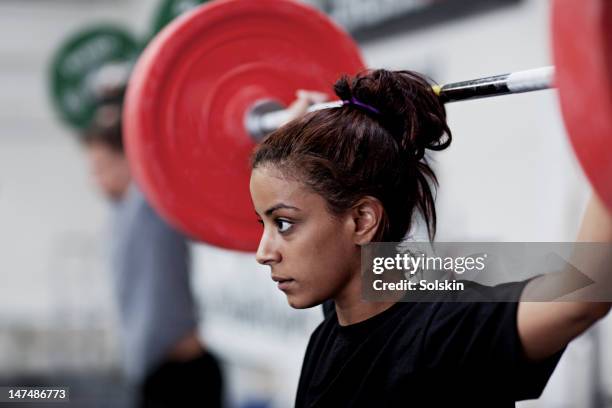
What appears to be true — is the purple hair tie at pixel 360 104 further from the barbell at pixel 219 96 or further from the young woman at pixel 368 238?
the barbell at pixel 219 96

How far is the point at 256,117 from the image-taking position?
3.82 feet

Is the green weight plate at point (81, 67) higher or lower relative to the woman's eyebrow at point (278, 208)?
higher

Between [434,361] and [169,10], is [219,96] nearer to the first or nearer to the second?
[434,361]

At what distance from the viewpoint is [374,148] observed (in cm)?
77

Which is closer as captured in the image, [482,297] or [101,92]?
[482,297]

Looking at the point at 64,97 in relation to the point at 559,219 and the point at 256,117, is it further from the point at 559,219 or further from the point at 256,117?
the point at 256,117

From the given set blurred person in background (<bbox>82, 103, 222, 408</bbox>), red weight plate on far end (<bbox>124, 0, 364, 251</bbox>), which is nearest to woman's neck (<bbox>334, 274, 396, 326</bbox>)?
red weight plate on far end (<bbox>124, 0, 364, 251</bbox>)

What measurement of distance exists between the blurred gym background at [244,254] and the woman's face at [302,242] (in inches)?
8.3

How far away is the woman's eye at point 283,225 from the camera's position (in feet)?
2.58

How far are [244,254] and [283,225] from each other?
2.20 feet

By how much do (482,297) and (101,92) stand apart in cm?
199

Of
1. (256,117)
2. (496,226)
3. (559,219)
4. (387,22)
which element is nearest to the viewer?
(256,117)

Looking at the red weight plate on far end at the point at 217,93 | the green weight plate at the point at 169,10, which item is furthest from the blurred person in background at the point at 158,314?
the red weight plate on far end at the point at 217,93

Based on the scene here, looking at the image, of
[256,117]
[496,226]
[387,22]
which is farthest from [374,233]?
[387,22]
